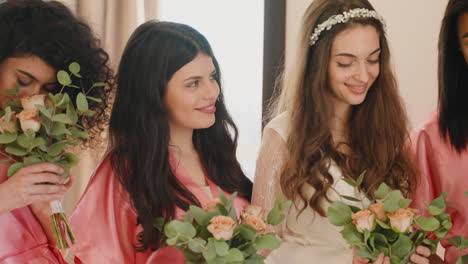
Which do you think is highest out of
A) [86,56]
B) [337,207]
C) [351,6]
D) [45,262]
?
[351,6]

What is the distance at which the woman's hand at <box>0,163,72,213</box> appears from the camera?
1.67 metres

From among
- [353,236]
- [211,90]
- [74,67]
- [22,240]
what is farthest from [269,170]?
[22,240]

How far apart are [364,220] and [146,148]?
766 millimetres

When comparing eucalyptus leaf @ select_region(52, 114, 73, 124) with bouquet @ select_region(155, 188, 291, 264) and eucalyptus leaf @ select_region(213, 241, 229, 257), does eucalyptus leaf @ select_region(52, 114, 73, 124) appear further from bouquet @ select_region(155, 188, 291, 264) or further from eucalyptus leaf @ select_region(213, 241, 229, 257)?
eucalyptus leaf @ select_region(213, 241, 229, 257)

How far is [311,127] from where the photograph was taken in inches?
84.3

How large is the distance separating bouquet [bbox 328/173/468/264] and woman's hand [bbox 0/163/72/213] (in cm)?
84

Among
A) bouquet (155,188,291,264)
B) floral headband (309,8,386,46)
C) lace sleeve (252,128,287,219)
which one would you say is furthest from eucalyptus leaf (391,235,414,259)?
floral headband (309,8,386,46)

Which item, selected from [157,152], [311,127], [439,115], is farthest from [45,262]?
[439,115]

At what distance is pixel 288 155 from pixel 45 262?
0.92m

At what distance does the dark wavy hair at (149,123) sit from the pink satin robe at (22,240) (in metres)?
0.33

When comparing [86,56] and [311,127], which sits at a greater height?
[86,56]

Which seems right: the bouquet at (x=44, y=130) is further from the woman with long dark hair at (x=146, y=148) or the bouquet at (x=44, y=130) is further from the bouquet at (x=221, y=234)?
the bouquet at (x=221, y=234)

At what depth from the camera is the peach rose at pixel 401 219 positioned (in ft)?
5.02

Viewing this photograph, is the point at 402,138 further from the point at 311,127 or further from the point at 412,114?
the point at 412,114
